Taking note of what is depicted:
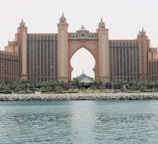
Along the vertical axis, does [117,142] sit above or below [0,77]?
below

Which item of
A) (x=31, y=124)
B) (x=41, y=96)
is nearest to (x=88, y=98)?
(x=41, y=96)

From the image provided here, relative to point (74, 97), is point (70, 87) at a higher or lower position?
higher

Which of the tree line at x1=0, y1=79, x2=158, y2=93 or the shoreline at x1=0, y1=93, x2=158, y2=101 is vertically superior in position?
the tree line at x1=0, y1=79, x2=158, y2=93

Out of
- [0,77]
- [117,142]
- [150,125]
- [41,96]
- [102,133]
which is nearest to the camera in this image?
[117,142]

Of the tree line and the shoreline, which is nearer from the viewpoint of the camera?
the shoreline

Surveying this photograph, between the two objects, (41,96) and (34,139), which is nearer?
(34,139)

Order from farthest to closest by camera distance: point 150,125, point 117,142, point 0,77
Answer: point 0,77 < point 150,125 < point 117,142

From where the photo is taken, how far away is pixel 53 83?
181 metres

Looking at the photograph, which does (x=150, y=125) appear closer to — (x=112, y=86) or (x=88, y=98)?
(x=88, y=98)

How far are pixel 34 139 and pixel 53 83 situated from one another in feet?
446

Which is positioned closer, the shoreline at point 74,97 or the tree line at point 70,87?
the shoreline at point 74,97

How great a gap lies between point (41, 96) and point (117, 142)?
99.5 metres

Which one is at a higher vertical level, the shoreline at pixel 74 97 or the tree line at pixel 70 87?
the tree line at pixel 70 87

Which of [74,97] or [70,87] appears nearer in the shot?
[74,97]
